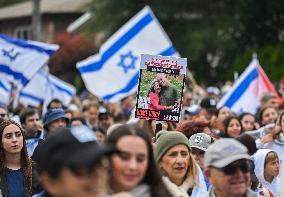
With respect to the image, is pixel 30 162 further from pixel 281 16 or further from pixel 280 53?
pixel 281 16

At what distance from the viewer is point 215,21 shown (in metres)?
42.8

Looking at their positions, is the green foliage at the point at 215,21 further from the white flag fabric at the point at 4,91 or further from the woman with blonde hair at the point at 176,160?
the woman with blonde hair at the point at 176,160

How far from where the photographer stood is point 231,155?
5.24 meters

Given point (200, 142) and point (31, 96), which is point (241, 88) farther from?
point (200, 142)

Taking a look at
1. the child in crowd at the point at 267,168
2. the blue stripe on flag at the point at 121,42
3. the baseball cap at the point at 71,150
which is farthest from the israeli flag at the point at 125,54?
the baseball cap at the point at 71,150

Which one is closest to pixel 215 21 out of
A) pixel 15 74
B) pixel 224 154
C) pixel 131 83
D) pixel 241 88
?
pixel 241 88

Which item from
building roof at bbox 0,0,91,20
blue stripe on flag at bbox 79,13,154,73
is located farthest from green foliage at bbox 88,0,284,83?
blue stripe on flag at bbox 79,13,154,73

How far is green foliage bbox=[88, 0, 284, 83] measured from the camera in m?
42.7

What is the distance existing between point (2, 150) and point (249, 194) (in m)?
3.47

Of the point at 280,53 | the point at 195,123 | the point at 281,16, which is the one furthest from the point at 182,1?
the point at 195,123

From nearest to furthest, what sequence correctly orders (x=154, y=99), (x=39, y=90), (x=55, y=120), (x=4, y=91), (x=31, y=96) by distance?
(x=154, y=99)
(x=55, y=120)
(x=4, y=91)
(x=39, y=90)
(x=31, y=96)

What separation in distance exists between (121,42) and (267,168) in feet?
28.3

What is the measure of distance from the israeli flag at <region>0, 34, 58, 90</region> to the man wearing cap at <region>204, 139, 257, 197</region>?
34.6ft

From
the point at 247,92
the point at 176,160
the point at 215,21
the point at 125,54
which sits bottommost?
the point at 176,160
